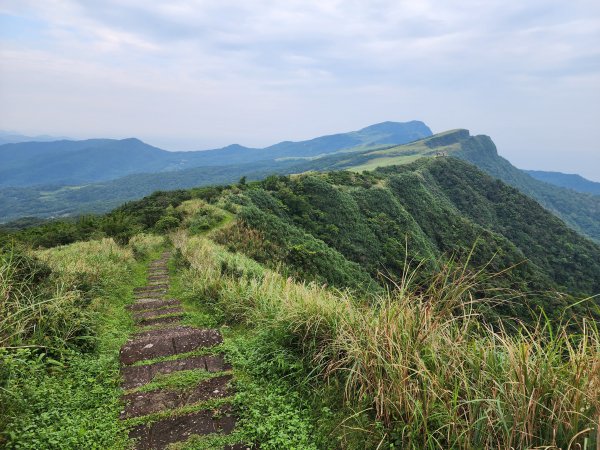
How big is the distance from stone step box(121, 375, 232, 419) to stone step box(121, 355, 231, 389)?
23 cm

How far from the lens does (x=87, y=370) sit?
370cm

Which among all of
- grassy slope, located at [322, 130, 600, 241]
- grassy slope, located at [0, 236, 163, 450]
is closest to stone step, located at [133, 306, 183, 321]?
grassy slope, located at [0, 236, 163, 450]

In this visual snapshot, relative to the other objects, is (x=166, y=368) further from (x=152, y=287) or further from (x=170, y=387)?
(x=152, y=287)

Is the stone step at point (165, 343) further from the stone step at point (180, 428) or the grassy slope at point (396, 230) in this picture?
the grassy slope at point (396, 230)

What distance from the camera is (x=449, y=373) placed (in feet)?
9.22

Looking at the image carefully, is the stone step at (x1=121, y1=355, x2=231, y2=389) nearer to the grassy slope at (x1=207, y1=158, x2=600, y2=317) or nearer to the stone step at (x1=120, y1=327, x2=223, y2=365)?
the stone step at (x1=120, y1=327, x2=223, y2=365)

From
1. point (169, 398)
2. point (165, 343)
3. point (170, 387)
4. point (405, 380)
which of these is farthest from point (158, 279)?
point (405, 380)

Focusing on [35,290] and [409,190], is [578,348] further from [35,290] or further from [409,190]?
[409,190]

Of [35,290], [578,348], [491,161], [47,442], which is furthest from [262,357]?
[491,161]

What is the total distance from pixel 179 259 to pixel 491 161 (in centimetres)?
18523

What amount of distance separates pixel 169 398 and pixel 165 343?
1.10 m

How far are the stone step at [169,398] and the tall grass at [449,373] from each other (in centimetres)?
95

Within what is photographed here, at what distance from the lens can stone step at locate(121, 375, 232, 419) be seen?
3154mm

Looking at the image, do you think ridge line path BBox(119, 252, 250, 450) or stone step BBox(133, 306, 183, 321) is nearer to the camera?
ridge line path BBox(119, 252, 250, 450)
